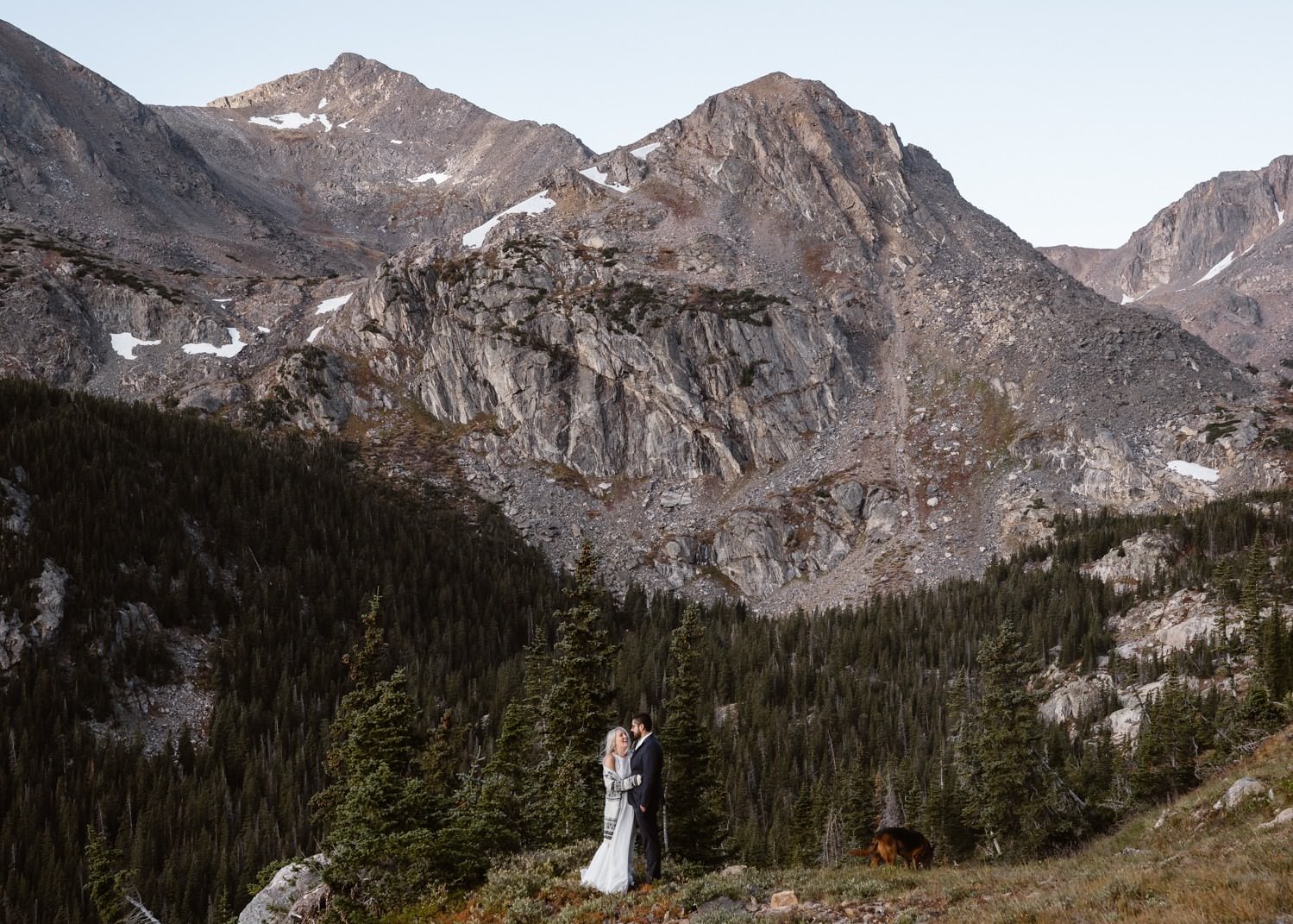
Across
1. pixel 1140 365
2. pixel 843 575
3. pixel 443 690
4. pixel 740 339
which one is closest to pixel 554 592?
pixel 443 690

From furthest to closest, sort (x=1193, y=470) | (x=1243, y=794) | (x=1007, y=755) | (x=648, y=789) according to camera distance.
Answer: (x=1193, y=470) → (x=1007, y=755) → (x=1243, y=794) → (x=648, y=789)

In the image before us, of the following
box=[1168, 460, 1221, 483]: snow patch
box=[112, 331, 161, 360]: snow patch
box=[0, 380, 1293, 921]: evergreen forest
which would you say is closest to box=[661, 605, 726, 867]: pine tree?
box=[0, 380, 1293, 921]: evergreen forest

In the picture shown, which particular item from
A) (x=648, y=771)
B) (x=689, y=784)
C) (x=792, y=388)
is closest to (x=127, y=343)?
(x=792, y=388)

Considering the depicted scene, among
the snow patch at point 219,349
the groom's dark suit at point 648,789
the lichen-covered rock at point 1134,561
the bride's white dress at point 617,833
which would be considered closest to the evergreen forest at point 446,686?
the lichen-covered rock at point 1134,561

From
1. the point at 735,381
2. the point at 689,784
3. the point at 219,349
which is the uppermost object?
the point at 219,349

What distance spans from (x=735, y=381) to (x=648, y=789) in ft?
513

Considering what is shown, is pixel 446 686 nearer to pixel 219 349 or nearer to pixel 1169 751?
pixel 1169 751

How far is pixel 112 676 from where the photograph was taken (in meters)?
105

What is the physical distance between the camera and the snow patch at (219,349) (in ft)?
621

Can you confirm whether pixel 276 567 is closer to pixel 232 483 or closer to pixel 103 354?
pixel 232 483

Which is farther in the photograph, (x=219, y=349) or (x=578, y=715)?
(x=219, y=349)

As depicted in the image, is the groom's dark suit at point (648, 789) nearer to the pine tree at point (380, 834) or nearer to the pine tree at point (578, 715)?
the pine tree at point (380, 834)

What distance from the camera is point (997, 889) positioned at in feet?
56.0

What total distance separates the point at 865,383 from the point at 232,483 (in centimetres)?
10513
